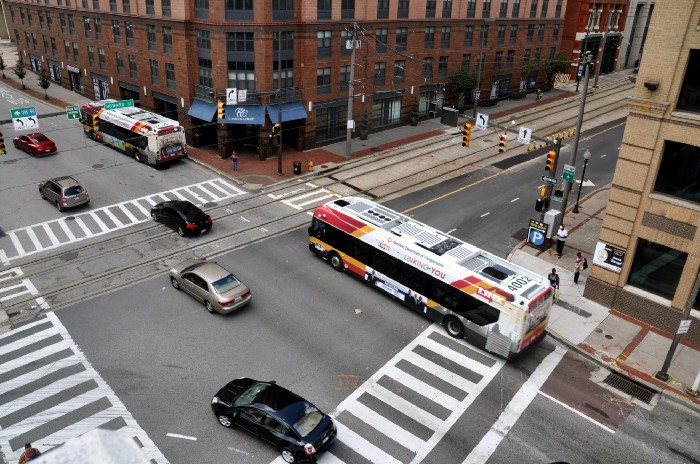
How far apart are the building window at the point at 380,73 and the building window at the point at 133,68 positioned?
22.3m

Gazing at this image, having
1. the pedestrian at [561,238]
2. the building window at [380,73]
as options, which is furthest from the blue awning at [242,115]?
the pedestrian at [561,238]

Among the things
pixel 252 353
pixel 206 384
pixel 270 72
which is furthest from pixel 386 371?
pixel 270 72

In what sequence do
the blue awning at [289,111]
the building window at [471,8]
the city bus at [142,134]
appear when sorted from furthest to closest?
the building window at [471,8] < the blue awning at [289,111] < the city bus at [142,134]

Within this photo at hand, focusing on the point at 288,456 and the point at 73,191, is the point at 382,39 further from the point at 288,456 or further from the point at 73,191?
the point at 288,456

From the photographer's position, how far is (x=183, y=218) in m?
30.2

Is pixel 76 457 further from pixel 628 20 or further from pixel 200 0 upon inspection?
pixel 628 20

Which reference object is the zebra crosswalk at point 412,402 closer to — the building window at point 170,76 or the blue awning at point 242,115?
the blue awning at point 242,115

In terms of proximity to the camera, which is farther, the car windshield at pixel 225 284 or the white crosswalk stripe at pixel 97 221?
the white crosswalk stripe at pixel 97 221

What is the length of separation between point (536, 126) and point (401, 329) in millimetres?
38658

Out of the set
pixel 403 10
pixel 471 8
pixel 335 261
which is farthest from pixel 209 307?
pixel 471 8

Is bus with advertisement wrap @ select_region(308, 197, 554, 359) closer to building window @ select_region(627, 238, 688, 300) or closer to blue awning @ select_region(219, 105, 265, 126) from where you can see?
building window @ select_region(627, 238, 688, 300)

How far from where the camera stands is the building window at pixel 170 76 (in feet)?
149

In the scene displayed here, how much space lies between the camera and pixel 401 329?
23.2m

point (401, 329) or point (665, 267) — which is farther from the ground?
point (665, 267)
